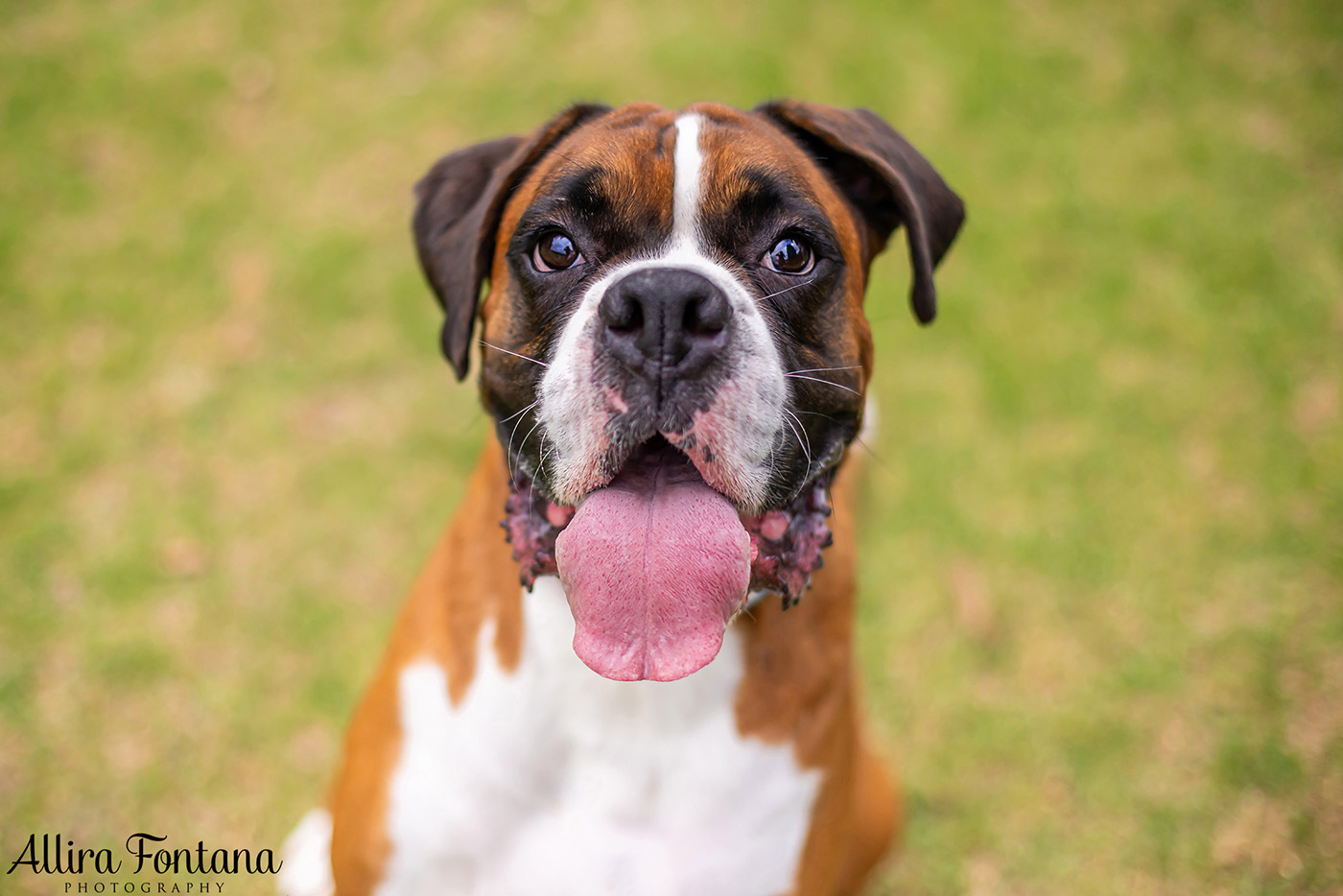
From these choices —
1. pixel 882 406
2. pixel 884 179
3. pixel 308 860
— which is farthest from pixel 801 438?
pixel 882 406

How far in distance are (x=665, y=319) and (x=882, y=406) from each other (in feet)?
9.79

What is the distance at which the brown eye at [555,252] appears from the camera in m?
2.21

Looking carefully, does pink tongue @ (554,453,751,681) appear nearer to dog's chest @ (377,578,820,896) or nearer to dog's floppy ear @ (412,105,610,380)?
dog's chest @ (377,578,820,896)

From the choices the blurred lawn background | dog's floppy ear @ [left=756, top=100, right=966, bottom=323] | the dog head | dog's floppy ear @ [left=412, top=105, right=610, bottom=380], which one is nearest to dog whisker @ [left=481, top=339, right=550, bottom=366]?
the dog head

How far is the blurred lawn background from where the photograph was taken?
3.75 metres

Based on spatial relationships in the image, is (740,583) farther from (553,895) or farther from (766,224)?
(553,895)

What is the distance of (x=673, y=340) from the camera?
1.91 metres

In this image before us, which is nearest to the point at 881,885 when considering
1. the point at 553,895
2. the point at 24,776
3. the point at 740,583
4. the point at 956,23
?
the point at 553,895

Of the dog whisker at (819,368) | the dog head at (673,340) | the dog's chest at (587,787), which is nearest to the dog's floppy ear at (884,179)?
the dog head at (673,340)

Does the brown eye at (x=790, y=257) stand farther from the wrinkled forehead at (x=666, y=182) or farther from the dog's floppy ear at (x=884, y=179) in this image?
the dog's floppy ear at (x=884, y=179)

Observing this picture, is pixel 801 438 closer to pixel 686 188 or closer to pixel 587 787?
pixel 686 188

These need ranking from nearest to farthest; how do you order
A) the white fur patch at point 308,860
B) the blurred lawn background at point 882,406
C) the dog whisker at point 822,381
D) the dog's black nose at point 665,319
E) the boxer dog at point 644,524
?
the dog's black nose at point 665,319
the boxer dog at point 644,524
the dog whisker at point 822,381
the white fur patch at point 308,860
the blurred lawn background at point 882,406

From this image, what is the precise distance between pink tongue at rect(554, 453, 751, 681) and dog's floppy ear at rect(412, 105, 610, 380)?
0.67 m

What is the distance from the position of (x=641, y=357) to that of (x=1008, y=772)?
2.71 metres
